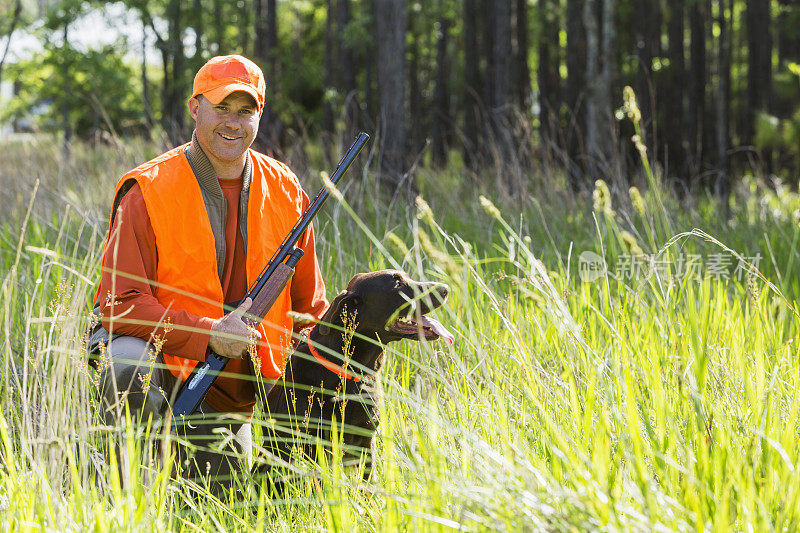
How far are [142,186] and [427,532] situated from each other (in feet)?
6.19

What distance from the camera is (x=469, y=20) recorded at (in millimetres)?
19594

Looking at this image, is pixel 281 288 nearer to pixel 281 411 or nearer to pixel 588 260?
pixel 281 411

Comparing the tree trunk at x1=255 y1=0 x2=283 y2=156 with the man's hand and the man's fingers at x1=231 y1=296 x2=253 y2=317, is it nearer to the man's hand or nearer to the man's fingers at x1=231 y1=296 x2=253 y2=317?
the man's fingers at x1=231 y1=296 x2=253 y2=317

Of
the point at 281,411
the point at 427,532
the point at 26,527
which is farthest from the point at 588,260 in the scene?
the point at 26,527

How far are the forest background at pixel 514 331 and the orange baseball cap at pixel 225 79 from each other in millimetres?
770

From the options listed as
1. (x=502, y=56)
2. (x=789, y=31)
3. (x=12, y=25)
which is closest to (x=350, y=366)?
(x=502, y=56)

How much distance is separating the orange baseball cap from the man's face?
35 millimetres

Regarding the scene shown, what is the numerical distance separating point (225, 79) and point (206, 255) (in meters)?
0.72

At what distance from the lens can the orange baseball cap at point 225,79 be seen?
10.4ft

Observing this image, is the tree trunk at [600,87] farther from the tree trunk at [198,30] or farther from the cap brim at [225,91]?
the tree trunk at [198,30]

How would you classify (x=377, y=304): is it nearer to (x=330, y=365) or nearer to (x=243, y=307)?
(x=330, y=365)

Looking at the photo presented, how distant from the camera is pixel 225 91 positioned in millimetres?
3145

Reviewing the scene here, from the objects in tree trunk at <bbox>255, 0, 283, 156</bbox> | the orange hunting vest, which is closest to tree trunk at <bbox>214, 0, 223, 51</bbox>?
tree trunk at <bbox>255, 0, 283, 156</bbox>

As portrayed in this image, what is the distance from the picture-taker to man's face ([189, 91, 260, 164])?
126 inches
